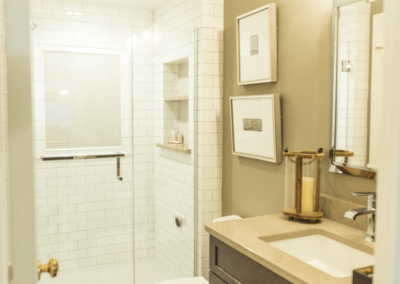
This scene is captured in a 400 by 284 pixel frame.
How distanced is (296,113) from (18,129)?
5.89 feet

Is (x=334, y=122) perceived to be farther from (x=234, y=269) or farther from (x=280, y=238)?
(x=234, y=269)

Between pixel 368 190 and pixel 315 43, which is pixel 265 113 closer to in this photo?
pixel 315 43

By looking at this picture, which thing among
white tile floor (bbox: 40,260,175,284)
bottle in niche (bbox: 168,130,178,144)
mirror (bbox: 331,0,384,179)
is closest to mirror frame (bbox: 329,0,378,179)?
mirror (bbox: 331,0,384,179)

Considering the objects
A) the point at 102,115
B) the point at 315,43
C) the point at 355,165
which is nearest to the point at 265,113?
the point at 315,43

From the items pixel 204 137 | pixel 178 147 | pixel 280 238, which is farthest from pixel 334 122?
Result: pixel 178 147

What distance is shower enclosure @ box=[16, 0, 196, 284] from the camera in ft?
9.07

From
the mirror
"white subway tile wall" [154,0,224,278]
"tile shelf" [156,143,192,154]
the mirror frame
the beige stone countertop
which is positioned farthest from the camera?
"tile shelf" [156,143,192,154]

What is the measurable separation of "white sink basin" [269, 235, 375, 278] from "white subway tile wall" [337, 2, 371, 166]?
15.6 inches

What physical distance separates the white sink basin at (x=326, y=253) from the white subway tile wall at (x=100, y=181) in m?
1.56

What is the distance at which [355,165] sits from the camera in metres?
1.76

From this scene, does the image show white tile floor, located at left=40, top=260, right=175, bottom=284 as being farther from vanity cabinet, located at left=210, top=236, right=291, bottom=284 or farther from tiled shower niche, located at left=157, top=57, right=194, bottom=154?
→ vanity cabinet, located at left=210, top=236, right=291, bottom=284

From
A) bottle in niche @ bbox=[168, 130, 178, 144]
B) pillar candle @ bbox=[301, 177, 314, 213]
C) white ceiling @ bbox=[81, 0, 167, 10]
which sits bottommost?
pillar candle @ bbox=[301, 177, 314, 213]

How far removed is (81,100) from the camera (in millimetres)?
2828

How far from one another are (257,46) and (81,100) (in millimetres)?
1362
